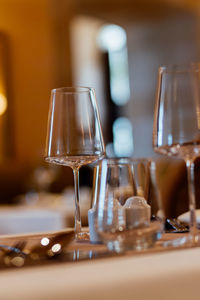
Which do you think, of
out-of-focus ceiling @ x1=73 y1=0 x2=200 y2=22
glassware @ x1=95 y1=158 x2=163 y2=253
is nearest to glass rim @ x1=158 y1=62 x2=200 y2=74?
glassware @ x1=95 y1=158 x2=163 y2=253

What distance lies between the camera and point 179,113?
2.01ft

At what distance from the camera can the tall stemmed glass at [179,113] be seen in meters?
0.61

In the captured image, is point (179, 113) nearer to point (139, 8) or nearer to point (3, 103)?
point (3, 103)

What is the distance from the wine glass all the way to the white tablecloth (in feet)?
0.95

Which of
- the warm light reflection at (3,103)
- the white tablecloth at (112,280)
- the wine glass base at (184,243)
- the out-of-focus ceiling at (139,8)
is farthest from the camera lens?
the out-of-focus ceiling at (139,8)

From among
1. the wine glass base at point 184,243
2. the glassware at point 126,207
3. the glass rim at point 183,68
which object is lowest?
the wine glass base at point 184,243

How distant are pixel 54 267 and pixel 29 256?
0.14 m

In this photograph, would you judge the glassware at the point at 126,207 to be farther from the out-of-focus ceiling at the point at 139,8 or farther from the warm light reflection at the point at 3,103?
the out-of-focus ceiling at the point at 139,8

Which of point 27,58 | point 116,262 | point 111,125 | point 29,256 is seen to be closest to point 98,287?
point 116,262

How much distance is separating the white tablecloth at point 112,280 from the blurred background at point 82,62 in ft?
14.7

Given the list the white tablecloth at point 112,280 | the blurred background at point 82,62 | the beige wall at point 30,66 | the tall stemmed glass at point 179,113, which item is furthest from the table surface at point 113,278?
the beige wall at point 30,66

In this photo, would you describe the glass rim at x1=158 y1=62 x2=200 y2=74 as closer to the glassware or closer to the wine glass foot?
the glassware

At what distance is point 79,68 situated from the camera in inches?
248

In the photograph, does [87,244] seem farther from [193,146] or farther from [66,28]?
[66,28]
